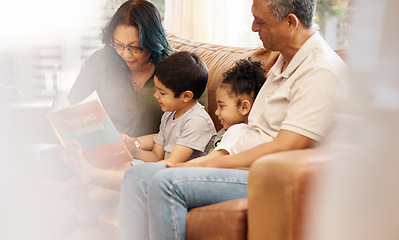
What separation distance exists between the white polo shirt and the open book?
324mm

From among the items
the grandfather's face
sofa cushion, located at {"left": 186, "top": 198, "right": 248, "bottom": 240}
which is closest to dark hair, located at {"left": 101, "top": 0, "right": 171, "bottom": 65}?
the grandfather's face

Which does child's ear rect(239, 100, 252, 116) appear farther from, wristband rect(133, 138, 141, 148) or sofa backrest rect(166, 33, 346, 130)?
wristband rect(133, 138, 141, 148)

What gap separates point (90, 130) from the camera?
1.15 metres

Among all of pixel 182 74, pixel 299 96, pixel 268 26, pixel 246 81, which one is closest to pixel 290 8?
pixel 268 26

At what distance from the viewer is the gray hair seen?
1.04 metres

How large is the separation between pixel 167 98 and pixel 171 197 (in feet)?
1.75

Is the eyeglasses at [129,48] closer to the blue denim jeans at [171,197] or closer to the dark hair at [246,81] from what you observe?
the dark hair at [246,81]

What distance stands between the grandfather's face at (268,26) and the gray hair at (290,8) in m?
0.01

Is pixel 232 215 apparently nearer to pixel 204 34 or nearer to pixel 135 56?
pixel 135 56

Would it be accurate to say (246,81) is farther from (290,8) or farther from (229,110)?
(290,8)

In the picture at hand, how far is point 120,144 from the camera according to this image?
1.18m

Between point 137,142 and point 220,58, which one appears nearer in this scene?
point 137,142

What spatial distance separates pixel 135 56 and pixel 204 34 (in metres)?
1.47

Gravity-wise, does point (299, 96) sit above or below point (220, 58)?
above
